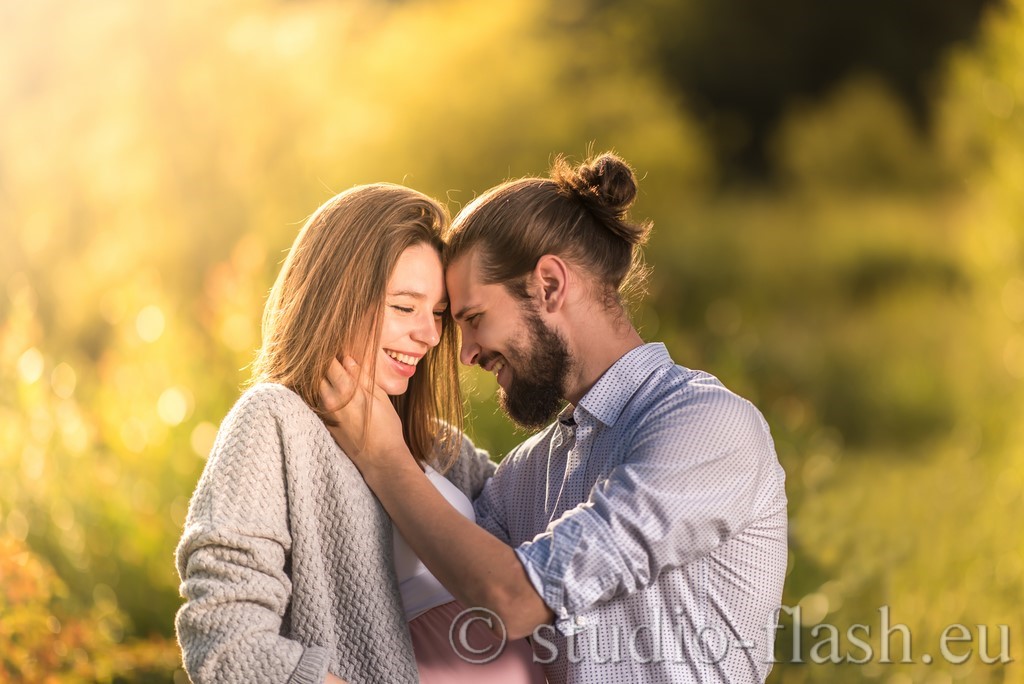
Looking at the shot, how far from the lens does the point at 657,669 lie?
6.48 ft

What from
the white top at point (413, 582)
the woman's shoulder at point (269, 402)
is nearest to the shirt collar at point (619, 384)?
the white top at point (413, 582)

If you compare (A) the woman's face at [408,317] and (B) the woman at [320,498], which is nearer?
(B) the woman at [320,498]

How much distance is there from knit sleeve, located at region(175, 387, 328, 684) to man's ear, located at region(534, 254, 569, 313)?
25.9 inches

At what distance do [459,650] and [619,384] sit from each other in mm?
610

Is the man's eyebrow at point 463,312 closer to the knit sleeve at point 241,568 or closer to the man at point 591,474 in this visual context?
the man at point 591,474

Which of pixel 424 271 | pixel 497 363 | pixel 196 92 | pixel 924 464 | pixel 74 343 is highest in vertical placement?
pixel 196 92

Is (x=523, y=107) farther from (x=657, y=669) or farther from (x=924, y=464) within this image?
(x=657, y=669)

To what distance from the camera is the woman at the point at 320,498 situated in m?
1.77

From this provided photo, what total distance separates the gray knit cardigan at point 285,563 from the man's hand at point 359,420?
4cm

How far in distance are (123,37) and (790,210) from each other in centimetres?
441

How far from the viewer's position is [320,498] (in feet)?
6.51

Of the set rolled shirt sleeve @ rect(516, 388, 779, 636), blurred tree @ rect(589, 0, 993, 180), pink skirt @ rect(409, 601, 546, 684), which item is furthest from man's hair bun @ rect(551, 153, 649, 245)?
blurred tree @ rect(589, 0, 993, 180)

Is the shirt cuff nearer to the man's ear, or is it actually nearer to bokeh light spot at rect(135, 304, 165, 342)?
the man's ear

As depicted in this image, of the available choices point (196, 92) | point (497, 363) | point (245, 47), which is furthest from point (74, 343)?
point (497, 363)
